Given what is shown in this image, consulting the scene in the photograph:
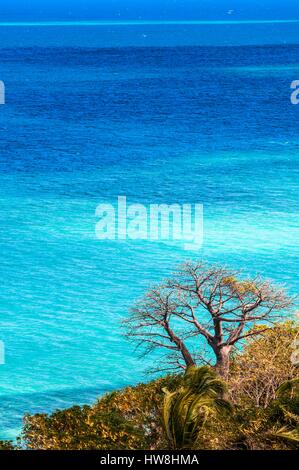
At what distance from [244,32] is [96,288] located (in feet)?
283

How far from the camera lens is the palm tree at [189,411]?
1011 centimetres

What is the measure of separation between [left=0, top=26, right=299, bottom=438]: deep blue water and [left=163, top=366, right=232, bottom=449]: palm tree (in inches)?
428

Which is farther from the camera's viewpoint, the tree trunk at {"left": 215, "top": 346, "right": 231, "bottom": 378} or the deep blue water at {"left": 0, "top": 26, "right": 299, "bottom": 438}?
the deep blue water at {"left": 0, "top": 26, "right": 299, "bottom": 438}

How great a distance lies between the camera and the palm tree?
10.1 meters

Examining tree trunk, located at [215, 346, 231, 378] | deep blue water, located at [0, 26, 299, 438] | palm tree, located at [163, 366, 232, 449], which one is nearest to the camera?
palm tree, located at [163, 366, 232, 449]

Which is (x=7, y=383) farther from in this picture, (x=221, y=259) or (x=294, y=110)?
(x=294, y=110)

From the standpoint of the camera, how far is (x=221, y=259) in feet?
108

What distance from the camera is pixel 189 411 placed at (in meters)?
10.3

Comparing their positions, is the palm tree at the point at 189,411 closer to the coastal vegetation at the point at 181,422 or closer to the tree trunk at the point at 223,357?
the coastal vegetation at the point at 181,422

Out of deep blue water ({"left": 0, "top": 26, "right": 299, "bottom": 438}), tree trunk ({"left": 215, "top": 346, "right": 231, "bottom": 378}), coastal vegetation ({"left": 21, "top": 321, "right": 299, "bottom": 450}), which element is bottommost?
coastal vegetation ({"left": 21, "top": 321, "right": 299, "bottom": 450})

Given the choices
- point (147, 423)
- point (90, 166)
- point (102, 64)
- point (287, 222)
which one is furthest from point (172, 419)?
point (102, 64)

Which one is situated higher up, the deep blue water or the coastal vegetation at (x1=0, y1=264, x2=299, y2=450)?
the deep blue water

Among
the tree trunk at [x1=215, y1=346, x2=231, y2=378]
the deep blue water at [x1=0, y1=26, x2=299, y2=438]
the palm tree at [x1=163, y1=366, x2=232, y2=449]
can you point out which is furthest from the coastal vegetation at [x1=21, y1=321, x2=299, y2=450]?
the deep blue water at [x1=0, y1=26, x2=299, y2=438]

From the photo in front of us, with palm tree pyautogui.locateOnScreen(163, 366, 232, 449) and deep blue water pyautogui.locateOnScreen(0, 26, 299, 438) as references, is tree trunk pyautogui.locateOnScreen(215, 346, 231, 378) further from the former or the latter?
deep blue water pyautogui.locateOnScreen(0, 26, 299, 438)
